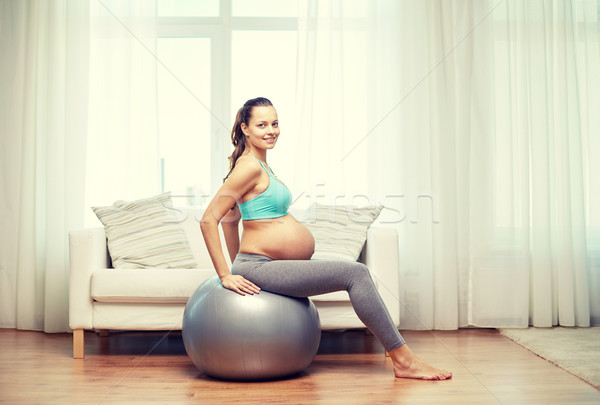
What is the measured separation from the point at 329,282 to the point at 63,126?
7.25ft

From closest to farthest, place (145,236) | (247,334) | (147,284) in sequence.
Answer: (247,334)
(147,284)
(145,236)

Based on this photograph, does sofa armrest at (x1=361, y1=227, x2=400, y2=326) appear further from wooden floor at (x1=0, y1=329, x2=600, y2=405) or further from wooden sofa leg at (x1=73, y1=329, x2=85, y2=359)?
wooden sofa leg at (x1=73, y1=329, x2=85, y2=359)

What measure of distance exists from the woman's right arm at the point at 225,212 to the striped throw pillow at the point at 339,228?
86cm

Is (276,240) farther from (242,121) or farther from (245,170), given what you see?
(242,121)

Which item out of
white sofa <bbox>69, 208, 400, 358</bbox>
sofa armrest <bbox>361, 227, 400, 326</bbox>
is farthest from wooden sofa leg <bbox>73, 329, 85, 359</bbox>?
Answer: sofa armrest <bbox>361, 227, 400, 326</bbox>

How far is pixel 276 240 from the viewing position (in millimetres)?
2555

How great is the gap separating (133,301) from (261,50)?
74.9 inches

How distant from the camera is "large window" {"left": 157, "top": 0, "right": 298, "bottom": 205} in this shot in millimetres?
4031

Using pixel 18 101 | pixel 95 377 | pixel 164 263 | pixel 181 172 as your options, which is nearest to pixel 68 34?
pixel 18 101

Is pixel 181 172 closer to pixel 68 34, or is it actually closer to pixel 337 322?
pixel 68 34

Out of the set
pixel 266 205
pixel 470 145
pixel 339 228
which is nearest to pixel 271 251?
pixel 266 205

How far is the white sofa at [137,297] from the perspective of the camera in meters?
2.99

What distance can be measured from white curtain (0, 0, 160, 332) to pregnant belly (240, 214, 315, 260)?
1.53 meters

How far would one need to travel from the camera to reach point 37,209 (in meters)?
3.85
